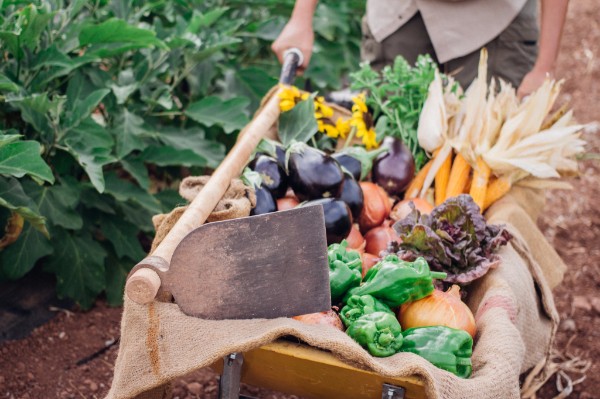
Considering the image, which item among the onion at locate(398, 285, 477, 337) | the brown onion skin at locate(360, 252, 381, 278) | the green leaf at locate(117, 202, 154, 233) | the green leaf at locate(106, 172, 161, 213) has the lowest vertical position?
the green leaf at locate(117, 202, 154, 233)

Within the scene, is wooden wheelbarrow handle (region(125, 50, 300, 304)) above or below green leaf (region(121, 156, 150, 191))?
above

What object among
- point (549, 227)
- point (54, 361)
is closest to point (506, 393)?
point (54, 361)

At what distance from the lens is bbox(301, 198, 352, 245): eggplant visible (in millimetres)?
2162

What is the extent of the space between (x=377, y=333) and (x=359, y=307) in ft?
0.39

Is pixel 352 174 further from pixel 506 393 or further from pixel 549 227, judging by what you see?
pixel 549 227

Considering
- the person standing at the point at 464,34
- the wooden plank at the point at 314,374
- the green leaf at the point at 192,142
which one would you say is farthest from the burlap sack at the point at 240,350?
the person standing at the point at 464,34

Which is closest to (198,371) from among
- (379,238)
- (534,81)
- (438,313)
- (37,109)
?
(379,238)

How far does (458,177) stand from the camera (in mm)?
2729

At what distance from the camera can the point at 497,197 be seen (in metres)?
2.69

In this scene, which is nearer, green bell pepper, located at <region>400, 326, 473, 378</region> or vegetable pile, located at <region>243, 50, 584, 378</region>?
green bell pepper, located at <region>400, 326, 473, 378</region>

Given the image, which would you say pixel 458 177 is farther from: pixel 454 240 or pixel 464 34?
pixel 464 34

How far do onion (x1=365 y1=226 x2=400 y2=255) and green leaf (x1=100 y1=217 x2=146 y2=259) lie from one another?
3.60 ft

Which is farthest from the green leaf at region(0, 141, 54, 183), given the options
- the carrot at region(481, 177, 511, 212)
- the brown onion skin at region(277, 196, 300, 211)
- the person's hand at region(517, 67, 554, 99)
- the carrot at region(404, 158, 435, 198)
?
the person's hand at region(517, 67, 554, 99)

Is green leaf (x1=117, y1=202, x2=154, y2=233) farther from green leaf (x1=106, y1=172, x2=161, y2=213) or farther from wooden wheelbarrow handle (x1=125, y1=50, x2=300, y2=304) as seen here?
wooden wheelbarrow handle (x1=125, y1=50, x2=300, y2=304)
